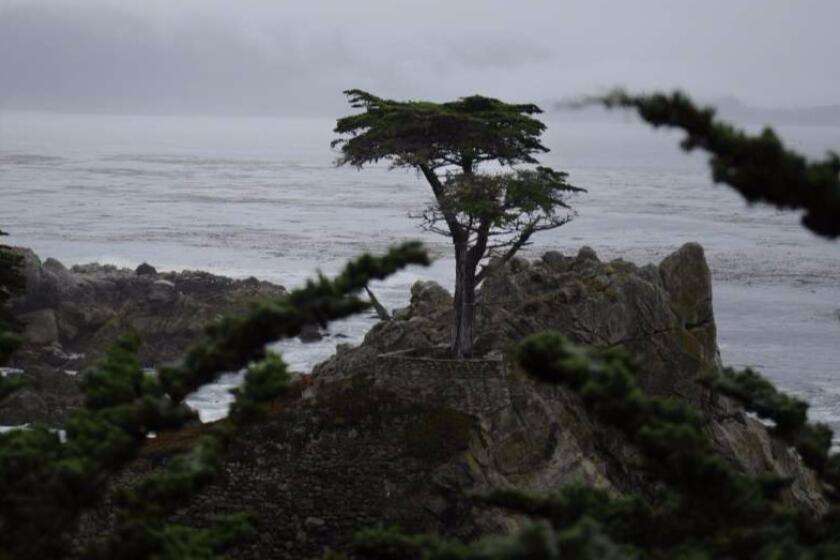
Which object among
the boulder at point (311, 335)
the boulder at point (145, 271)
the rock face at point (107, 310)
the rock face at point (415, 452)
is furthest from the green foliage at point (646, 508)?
the boulder at point (145, 271)

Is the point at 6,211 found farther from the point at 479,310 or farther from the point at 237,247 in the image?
the point at 479,310

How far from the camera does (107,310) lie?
50.6 meters

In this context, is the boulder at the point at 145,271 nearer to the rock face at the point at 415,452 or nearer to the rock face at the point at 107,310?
the rock face at the point at 107,310

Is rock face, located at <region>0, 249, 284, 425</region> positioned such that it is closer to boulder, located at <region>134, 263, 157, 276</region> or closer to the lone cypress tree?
boulder, located at <region>134, 263, 157, 276</region>

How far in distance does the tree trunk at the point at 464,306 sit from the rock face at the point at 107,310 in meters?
14.6

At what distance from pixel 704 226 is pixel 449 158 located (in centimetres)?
6639

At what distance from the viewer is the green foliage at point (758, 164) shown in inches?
412

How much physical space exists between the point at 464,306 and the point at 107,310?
24.5 meters

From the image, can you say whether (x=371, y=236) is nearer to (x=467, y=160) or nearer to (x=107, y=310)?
(x=107, y=310)

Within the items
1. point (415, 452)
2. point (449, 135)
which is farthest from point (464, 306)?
point (415, 452)

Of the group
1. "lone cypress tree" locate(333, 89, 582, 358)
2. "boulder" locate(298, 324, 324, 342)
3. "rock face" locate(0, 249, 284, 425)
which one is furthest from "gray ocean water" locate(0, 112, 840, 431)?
"lone cypress tree" locate(333, 89, 582, 358)

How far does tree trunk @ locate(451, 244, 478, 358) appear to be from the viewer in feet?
96.0

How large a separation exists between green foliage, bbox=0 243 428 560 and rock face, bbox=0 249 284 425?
28.4 metres

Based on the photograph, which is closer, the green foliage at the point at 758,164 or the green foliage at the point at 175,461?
the green foliage at the point at 758,164
